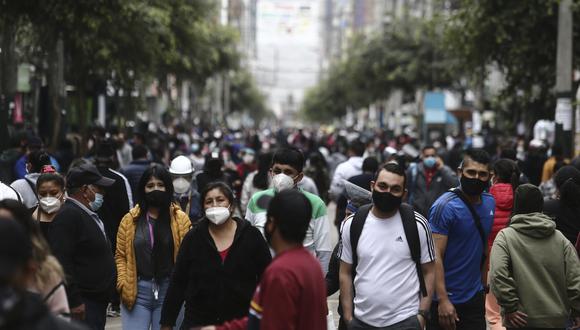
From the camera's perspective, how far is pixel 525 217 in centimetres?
765

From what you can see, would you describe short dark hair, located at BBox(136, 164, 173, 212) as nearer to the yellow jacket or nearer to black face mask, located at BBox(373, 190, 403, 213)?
the yellow jacket

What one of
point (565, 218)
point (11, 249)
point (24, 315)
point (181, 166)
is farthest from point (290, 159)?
point (24, 315)

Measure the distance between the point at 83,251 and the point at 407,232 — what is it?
6.83 ft

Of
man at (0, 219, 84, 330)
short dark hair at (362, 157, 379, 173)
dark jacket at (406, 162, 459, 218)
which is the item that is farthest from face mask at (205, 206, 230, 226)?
dark jacket at (406, 162, 459, 218)

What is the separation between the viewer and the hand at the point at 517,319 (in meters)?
7.56

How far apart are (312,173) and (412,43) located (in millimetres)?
33999

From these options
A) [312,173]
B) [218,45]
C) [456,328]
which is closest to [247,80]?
[218,45]

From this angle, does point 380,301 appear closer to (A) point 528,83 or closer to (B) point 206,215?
(B) point 206,215

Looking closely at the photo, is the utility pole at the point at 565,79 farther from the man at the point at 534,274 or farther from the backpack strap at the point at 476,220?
the man at the point at 534,274

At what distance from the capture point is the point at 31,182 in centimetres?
1081

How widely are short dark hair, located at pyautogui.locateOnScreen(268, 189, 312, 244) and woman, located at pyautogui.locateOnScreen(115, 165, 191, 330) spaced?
2.91 meters

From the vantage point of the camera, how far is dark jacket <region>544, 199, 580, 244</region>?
30.5ft

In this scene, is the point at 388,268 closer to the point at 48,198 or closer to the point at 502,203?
the point at 48,198

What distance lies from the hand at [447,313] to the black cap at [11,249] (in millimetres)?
3793
